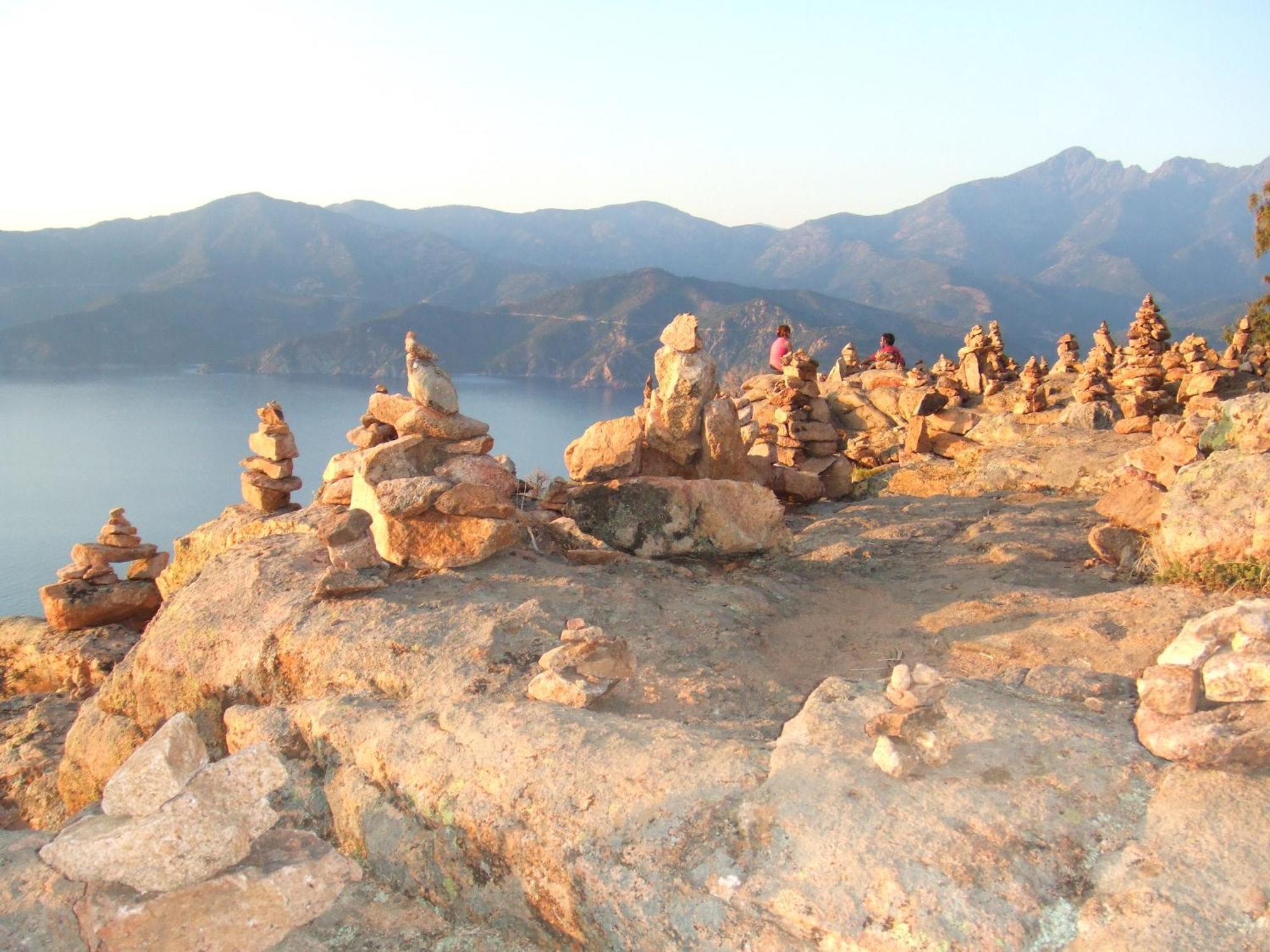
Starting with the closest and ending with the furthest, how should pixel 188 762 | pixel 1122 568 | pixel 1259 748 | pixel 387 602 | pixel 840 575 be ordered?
1. pixel 1259 748
2. pixel 188 762
3. pixel 387 602
4. pixel 1122 568
5. pixel 840 575

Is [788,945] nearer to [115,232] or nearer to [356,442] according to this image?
[356,442]

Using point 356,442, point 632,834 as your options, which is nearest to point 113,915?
point 632,834

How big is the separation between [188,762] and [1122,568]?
931 cm

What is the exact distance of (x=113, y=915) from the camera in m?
4.10

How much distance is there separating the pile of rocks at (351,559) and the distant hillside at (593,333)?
58965 mm

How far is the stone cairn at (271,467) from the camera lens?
12594 mm

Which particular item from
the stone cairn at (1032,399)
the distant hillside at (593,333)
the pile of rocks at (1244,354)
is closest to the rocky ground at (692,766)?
the stone cairn at (1032,399)

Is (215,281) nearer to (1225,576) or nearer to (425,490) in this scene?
(425,490)

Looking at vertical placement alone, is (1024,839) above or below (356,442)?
below

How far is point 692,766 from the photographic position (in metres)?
4.44

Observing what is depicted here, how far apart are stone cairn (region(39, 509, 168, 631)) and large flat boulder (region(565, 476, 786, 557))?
833cm

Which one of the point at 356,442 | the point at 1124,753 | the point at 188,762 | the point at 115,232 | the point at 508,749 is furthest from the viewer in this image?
the point at 115,232

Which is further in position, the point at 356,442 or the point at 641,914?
the point at 356,442

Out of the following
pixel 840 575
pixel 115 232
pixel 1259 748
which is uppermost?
pixel 115 232
